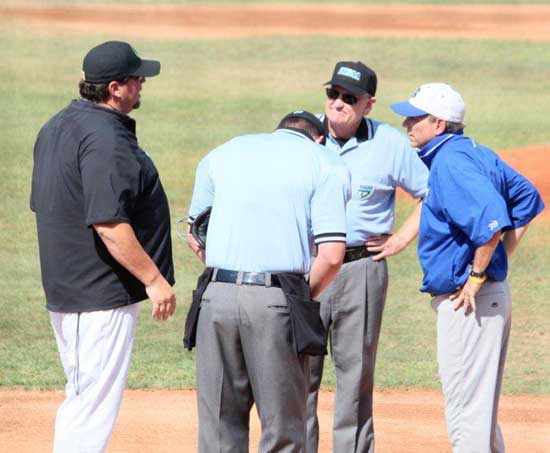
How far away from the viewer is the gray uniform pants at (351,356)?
5.68 meters

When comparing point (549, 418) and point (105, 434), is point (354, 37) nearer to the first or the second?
point (549, 418)

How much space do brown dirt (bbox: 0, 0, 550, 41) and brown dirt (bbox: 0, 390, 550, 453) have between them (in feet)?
46.8

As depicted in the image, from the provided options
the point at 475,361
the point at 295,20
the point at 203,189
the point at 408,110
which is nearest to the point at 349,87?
the point at 408,110

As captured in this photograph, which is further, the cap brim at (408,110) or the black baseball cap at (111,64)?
the cap brim at (408,110)

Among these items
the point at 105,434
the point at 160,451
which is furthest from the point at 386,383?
the point at 105,434

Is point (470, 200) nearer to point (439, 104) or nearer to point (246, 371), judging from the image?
point (439, 104)

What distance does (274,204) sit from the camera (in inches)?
176

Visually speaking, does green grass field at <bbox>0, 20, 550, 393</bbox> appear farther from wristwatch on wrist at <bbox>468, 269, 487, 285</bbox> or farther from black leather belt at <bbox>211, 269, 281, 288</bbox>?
black leather belt at <bbox>211, 269, 281, 288</bbox>

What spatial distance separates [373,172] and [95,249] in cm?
164

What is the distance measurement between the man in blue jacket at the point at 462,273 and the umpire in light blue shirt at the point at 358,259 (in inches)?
26.6

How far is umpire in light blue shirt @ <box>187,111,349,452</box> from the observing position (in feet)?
14.7

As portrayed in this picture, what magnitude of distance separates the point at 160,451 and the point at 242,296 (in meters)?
2.27

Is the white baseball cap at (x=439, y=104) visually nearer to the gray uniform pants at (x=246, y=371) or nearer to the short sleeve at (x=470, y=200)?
the short sleeve at (x=470, y=200)

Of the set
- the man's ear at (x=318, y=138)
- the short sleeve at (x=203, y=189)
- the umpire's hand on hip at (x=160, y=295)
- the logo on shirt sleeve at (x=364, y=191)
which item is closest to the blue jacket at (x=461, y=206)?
the man's ear at (x=318, y=138)
